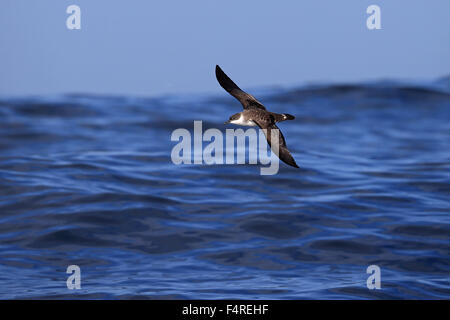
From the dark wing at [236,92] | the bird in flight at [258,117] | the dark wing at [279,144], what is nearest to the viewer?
the dark wing at [279,144]

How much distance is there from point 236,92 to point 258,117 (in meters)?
1.24

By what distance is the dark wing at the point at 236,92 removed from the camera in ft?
33.2

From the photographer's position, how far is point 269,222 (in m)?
16.3

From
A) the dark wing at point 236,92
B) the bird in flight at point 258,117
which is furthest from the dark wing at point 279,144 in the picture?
the dark wing at point 236,92

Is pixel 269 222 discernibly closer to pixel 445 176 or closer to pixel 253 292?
pixel 253 292

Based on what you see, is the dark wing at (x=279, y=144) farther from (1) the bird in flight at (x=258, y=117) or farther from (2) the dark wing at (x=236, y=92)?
(2) the dark wing at (x=236, y=92)

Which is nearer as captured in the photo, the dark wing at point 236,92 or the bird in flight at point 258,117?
the bird in flight at point 258,117

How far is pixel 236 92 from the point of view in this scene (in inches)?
416

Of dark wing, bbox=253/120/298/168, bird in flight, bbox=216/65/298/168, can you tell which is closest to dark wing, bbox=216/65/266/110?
bird in flight, bbox=216/65/298/168

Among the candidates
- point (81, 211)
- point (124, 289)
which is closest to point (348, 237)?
point (124, 289)

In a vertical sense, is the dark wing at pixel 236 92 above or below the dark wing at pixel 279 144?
above

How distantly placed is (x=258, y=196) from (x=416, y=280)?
18.0 ft

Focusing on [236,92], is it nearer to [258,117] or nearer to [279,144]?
[258,117]

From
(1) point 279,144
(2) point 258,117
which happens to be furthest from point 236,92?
(1) point 279,144
